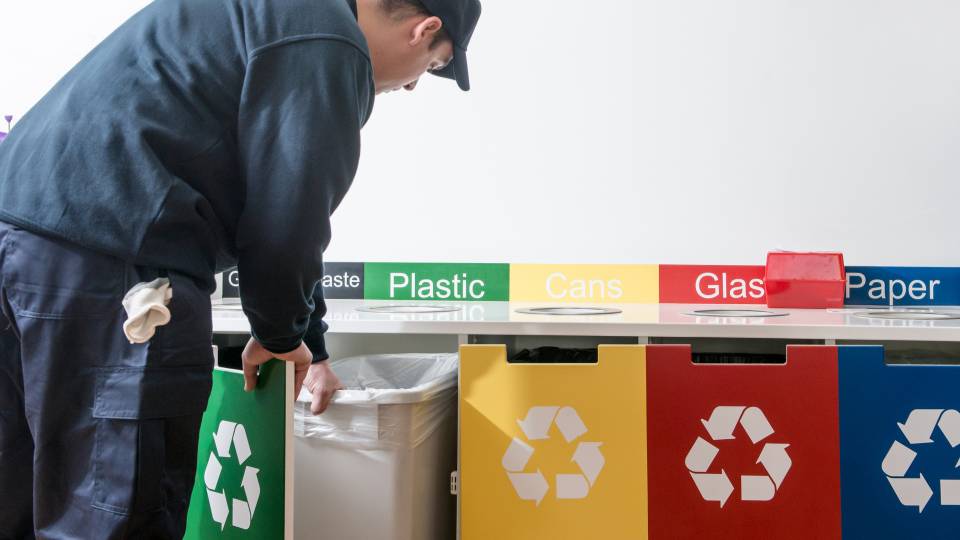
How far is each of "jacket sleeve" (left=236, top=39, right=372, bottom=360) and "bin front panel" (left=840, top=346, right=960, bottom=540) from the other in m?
0.96

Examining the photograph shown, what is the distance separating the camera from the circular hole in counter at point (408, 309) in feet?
5.46

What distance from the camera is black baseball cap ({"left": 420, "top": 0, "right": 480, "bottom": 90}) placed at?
92cm

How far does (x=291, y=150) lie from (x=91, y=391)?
33 cm

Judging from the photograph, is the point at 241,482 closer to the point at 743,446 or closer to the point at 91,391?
the point at 91,391

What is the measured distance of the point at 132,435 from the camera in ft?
2.34

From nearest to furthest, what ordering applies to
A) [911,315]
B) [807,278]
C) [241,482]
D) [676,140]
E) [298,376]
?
[298,376] → [241,482] → [911,315] → [807,278] → [676,140]

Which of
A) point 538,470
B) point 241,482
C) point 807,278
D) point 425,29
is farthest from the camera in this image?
point 807,278

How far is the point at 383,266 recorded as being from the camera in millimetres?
1987

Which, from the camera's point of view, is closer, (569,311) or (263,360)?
(263,360)

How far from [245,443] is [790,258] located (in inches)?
50.9

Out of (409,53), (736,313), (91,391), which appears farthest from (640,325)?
(91,391)

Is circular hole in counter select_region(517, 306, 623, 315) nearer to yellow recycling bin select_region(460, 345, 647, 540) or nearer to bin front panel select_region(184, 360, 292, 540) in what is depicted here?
yellow recycling bin select_region(460, 345, 647, 540)

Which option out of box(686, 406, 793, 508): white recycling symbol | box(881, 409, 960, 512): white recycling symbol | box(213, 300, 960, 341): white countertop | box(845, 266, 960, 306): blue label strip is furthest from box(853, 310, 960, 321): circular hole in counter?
box(686, 406, 793, 508): white recycling symbol

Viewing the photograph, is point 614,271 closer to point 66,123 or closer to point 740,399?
point 740,399
